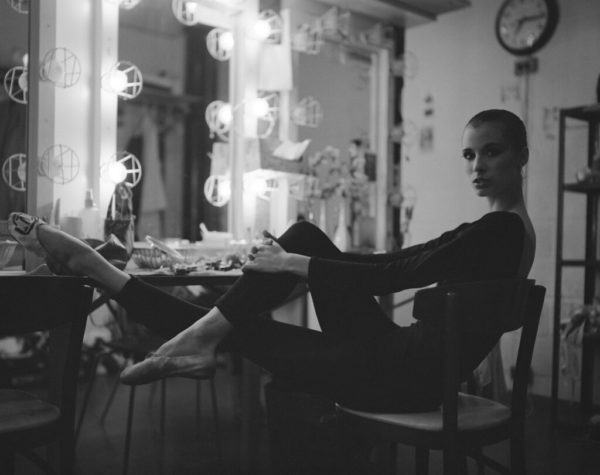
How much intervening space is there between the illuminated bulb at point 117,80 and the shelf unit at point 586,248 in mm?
1976

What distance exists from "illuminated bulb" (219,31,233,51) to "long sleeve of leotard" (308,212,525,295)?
1.93 meters

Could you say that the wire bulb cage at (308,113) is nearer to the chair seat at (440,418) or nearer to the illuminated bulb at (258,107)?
the illuminated bulb at (258,107)

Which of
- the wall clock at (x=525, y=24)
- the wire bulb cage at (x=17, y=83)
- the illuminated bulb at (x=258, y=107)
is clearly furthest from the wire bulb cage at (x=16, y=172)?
the wall clock at (x=525, y=24)

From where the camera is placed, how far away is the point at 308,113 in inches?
137

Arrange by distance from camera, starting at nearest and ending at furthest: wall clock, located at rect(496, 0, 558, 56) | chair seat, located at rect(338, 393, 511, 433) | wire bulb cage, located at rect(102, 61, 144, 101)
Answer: chair seat, located at rect(338, 393, 511, 433)
wire bulb cage, located at rect(102, 61, 144, 101)
wall clock, located at rect(496, 0, 558, 56)

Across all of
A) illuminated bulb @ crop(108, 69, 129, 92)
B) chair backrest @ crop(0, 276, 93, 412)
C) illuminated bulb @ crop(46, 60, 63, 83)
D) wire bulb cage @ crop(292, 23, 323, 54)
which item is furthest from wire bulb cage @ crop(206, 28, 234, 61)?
chair backrest @ crop(0, 276, 93, 412)

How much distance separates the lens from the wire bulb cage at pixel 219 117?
3230 millimetres

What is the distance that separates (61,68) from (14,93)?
0.63 ft

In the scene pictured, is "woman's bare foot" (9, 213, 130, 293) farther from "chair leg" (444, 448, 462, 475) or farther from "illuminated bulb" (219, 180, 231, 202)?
"illuminated bulb" (219, 180, 231, 202)

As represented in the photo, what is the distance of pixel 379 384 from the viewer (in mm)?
1543

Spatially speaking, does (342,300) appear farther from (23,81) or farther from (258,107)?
(258,107)

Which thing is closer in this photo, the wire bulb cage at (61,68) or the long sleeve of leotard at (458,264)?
the long sleeve of leotard at (458,264)

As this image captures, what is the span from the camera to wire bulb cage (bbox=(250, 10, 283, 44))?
3.28 meters

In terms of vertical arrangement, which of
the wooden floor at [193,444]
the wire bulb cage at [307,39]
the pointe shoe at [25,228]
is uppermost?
the wire bulb cage at [307,39]
